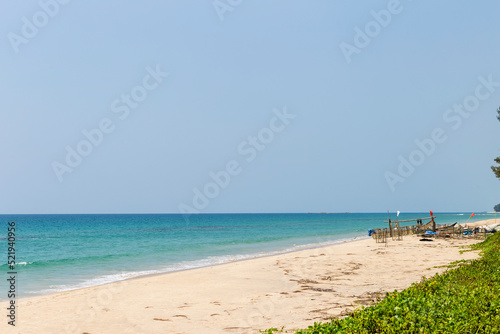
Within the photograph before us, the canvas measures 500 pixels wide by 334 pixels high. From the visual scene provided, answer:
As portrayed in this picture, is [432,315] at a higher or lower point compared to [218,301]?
higher

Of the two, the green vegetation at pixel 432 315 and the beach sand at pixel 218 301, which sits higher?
the green vegetation at pixel 432 315

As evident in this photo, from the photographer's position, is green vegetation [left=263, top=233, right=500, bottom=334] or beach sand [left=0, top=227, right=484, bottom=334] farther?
beach sand [left=0, top=227, right=484, bottom=334]

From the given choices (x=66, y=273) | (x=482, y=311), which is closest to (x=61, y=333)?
(x=482, y=311)

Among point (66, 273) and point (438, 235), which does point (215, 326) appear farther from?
point (438, 235)

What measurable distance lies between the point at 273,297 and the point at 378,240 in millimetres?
27090

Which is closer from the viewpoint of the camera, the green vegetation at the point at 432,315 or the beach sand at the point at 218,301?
the green vegetation at the point at 432,315

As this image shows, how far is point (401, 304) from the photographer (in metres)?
7.39

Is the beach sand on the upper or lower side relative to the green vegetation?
lower

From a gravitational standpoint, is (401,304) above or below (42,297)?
above

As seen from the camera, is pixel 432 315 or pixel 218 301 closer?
pixel 432 315

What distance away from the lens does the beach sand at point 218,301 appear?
34.4 feet

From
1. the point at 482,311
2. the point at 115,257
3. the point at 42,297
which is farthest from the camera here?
the point at 115,257

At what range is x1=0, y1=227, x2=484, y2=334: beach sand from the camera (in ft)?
34.4

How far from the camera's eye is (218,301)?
1315 centimetres
